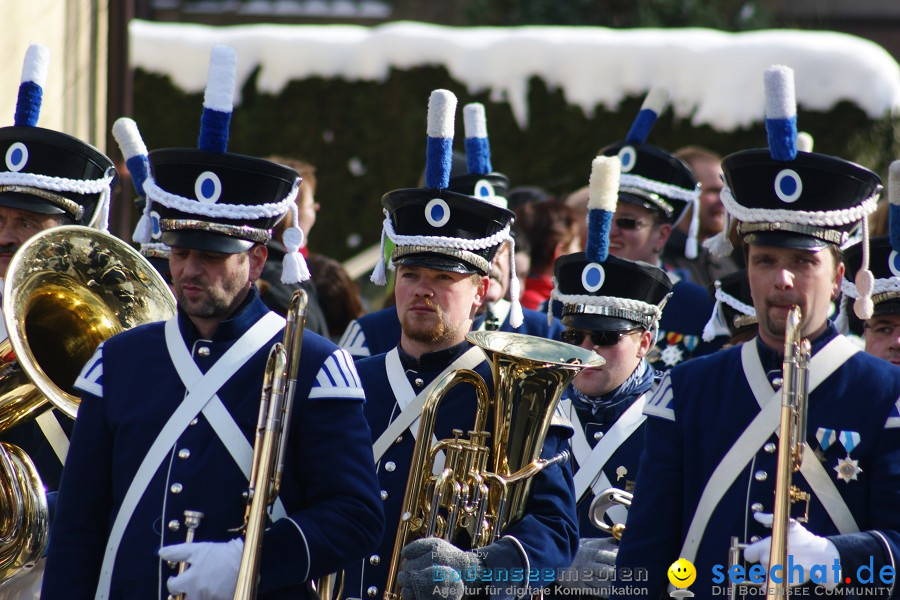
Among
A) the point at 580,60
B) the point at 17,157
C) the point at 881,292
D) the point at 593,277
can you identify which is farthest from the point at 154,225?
the point at 580,60

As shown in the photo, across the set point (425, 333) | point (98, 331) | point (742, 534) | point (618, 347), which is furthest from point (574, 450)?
point (98, 331)

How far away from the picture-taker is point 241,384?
447 centimetres

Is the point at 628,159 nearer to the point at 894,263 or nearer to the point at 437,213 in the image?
the point at 894,263

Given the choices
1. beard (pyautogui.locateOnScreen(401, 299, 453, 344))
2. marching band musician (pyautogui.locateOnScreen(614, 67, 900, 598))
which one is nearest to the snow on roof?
beard (pyautogui.locateOnScreen(401, 299, 453, 344))

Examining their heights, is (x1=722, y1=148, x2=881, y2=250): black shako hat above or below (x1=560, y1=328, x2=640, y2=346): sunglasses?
above

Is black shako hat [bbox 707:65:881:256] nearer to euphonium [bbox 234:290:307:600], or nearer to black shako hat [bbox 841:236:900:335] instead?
black shako hat [bbox 841:236:900:335]

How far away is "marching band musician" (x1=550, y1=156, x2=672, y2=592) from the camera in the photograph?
18.6 feet

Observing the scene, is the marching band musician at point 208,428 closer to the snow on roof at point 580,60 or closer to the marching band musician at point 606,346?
the marching band musician at point 606,346

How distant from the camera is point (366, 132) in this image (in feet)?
49.7

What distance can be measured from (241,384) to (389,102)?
424 inches

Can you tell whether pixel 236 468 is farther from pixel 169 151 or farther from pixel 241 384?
pixel 169 151

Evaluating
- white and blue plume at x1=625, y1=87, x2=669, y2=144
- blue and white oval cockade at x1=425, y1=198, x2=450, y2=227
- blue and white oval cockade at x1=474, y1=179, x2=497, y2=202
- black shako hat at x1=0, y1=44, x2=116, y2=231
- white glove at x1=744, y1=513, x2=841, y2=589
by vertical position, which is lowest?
white glove at x1=744, y1=513, x2=841, y2=589

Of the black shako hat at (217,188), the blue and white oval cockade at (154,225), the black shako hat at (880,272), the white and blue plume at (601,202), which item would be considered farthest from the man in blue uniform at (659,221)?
the black shako hat at (217,188)

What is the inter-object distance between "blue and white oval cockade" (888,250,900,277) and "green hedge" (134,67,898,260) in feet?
28.9
